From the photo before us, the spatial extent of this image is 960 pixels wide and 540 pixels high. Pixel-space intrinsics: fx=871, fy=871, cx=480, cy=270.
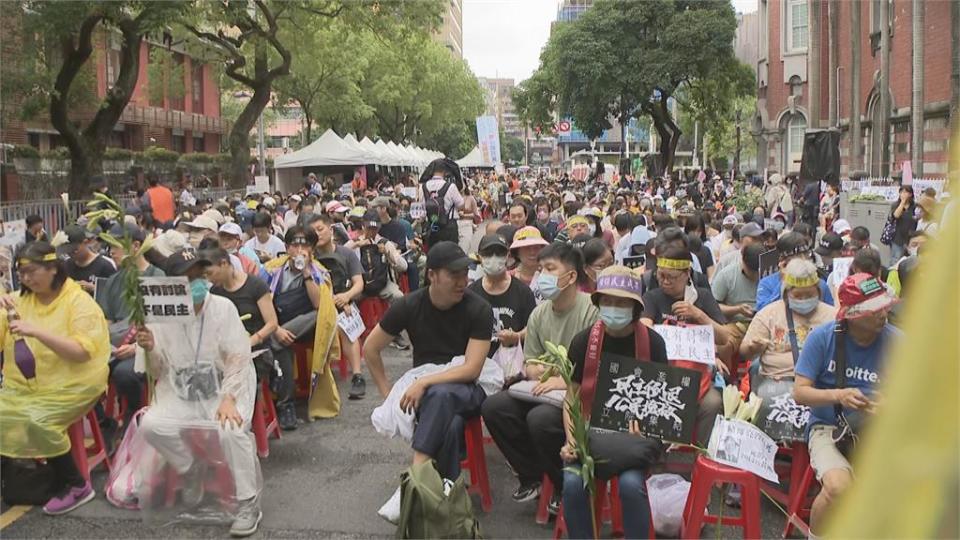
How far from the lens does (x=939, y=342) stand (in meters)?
0.64

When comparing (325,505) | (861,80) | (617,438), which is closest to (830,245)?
(617,438)

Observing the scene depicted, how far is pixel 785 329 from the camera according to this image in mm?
5672

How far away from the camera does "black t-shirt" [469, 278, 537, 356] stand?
20.4 feet

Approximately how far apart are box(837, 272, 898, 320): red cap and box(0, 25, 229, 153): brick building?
81.0ft

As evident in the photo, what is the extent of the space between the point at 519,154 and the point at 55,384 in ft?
482

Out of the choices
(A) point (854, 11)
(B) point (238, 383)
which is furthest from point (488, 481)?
(A) point (854, 11)

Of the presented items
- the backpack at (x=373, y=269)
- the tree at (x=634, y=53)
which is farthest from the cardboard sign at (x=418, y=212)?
the tree at (x=634, y=53)

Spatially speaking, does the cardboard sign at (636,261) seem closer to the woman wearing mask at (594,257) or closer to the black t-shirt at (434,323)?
the woman wearing mask at (594,257)

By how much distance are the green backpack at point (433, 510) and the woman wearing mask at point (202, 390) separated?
1.17 meters

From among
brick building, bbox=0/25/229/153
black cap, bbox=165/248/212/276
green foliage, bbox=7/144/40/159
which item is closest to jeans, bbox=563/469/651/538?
black cap, bbox=165/248/212/276

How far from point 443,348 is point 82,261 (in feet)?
13.2

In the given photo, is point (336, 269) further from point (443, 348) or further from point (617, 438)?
point (617, 438)

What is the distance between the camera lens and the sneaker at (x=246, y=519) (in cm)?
500

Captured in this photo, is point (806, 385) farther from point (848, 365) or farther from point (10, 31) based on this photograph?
point (10, 31)
